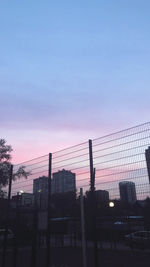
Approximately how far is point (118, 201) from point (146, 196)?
93 centimetres

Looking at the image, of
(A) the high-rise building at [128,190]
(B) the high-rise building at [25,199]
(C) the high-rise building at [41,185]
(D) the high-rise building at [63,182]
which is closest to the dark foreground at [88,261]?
(B) the high-rise building at [25,199]

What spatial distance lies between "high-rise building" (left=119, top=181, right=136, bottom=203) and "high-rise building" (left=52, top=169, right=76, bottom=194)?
5.67ft

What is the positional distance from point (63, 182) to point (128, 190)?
8.34 ft

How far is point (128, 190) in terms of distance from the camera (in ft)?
19.2

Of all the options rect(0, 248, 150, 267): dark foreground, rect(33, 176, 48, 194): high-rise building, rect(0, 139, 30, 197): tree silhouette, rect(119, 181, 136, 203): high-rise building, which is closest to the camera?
rect(119, 181, 136, 203): high-rise building

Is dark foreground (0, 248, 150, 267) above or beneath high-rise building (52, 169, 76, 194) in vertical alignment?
beneath

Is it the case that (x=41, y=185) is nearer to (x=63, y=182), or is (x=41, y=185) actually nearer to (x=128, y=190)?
(x=63, y=182)

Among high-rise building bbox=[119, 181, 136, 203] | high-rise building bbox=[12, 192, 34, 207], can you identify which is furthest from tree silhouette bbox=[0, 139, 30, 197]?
high-rise building bbox=[119, 181, 136, 203]

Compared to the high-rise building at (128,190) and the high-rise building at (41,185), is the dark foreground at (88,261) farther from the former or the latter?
the high-rise building at (128,190)

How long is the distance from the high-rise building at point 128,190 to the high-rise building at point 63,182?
1.73 metres

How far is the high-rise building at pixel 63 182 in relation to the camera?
7.34 meters

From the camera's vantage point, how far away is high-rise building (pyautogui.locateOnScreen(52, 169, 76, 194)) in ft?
24.1

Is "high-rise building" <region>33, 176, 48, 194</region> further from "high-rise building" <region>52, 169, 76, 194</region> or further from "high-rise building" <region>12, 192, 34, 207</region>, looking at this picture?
"high-rise building" <region>12, 192, 34, 207</region>

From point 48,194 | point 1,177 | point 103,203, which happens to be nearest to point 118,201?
point 103,203
